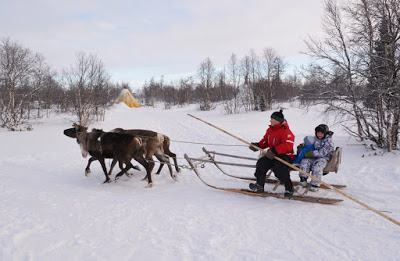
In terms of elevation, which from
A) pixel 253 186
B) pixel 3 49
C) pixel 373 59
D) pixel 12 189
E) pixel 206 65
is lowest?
pixel 12 189

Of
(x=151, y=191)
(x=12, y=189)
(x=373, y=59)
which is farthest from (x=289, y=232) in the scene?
(x=373, y=59)

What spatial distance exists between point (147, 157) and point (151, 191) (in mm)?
989

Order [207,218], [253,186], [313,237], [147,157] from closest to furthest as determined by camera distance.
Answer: [313,237] < [207,218] < [253,186] < [147,157]

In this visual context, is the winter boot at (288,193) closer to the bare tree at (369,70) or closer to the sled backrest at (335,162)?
the sled backrest at (335,162)

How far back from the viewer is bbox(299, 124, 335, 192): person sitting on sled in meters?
4.16

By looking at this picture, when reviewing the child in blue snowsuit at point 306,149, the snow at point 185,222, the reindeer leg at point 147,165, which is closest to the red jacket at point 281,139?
the child in blue snowsuit at point 306,149

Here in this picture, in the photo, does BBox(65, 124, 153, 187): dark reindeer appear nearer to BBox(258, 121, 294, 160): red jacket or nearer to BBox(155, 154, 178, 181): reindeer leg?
BBox(155, 154, 178, 181): reindeer leg

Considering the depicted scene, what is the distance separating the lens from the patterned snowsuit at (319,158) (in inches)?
163

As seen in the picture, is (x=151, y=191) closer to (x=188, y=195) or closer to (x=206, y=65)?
(x=188, y=195)

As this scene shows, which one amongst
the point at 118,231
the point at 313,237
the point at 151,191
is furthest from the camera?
the point at 151,191

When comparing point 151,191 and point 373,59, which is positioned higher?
point 373,59

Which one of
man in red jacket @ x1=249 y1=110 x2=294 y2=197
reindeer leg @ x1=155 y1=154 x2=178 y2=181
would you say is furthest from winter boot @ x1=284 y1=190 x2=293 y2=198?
reindeer leg @ x1=155 y1=154 x2=178 y2=181

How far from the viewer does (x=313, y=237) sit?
3078 millimetres

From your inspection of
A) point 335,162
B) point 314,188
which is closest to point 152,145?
point 314,188
